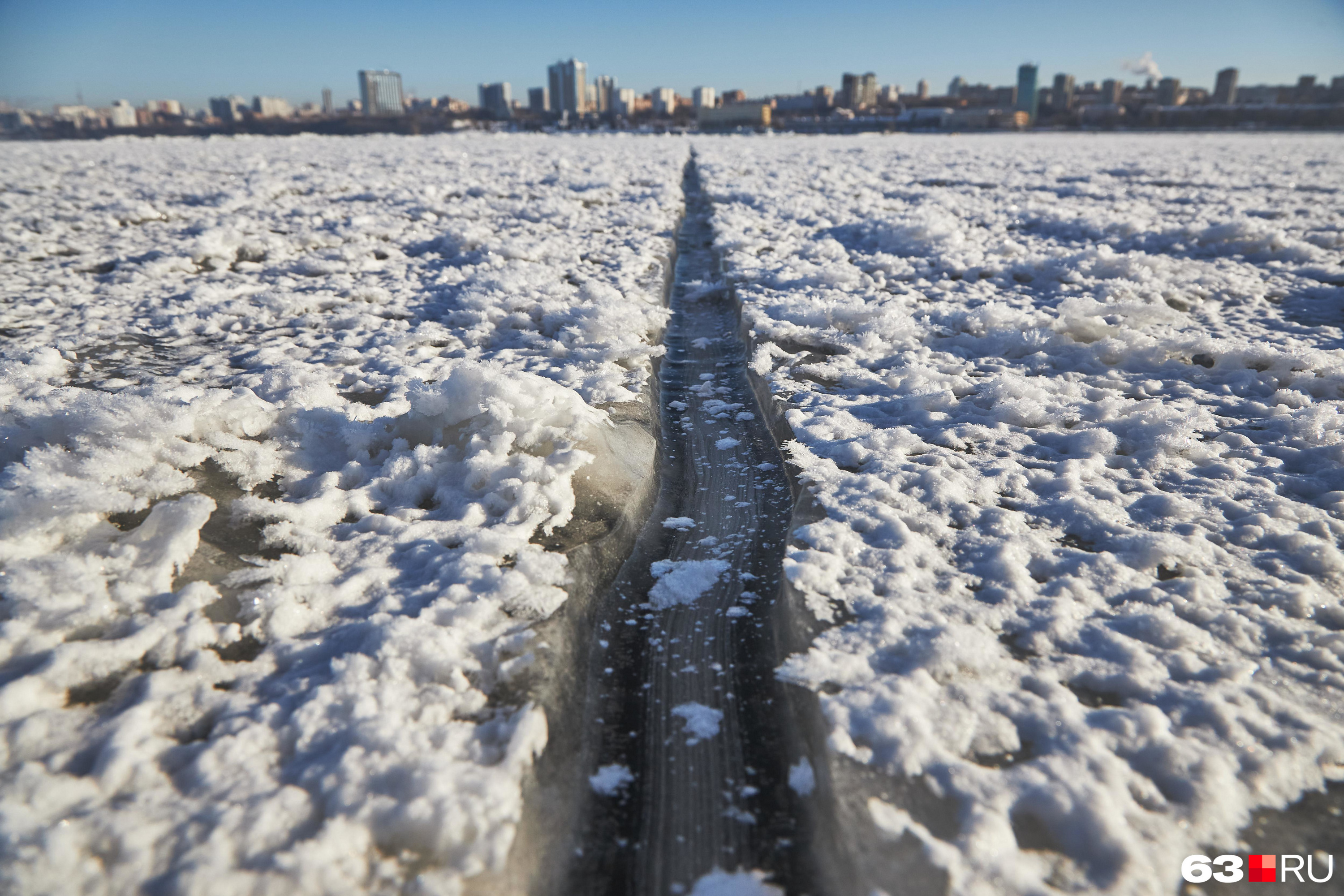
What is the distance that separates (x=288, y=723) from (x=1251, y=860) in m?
2.54

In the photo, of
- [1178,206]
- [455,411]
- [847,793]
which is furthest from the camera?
[1178,206]

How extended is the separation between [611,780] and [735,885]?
48cm

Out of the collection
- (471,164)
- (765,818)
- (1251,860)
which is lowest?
(765,818)

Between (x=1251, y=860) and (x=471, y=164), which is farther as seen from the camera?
(x=471, y=164)

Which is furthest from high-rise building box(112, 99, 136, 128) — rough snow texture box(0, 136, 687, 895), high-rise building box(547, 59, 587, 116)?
rough snow texture box(0, 136, 687, 895)

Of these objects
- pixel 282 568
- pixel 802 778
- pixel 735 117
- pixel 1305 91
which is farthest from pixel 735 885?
pixel 1305 91

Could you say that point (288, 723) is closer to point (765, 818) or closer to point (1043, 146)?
point (765, 818)

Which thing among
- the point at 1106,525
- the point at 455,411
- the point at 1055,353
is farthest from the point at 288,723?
the point at 1055,353

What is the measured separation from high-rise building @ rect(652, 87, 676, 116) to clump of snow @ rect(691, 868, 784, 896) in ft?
397

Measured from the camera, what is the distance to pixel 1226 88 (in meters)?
88.4

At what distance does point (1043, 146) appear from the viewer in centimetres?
2981

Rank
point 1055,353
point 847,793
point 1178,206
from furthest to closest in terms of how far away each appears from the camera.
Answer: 1. point 1178,206
2. point 1055,353
3. point 847,793

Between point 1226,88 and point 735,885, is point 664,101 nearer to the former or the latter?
point 1226,88

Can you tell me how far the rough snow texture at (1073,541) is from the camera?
1.72m
